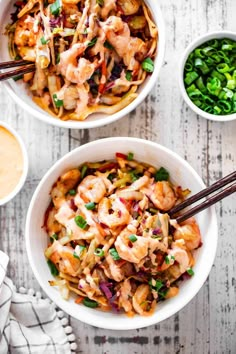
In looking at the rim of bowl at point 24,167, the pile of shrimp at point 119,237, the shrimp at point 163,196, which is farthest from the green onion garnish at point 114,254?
the rim of bowl at point 24,167

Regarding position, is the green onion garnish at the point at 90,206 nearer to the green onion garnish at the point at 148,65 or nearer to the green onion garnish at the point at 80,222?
the green onion garnish at the point at 80,222

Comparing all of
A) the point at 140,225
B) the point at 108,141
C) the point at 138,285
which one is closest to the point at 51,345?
Result: the point at 138,285

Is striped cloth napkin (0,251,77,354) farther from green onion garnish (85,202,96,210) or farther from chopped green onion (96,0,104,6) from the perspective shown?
chopped green onion (96,0,104,6)

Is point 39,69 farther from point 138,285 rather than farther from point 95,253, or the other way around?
point 138,285

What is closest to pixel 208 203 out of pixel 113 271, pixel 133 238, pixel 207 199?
pixel 207 199

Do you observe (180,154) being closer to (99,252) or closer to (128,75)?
(128,75)

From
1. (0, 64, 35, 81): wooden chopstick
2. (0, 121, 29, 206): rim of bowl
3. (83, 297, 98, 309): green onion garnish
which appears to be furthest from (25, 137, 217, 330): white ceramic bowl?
(0, 64, 35, 81): wooden chopstick

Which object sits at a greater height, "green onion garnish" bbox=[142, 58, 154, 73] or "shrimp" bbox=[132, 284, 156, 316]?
"green onion garnish" bbox=[142, 58, 154, 73]

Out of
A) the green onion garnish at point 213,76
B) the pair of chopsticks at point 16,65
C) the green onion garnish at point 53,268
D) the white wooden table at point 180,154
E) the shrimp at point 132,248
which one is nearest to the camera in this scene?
the shrimp at point 132,248
